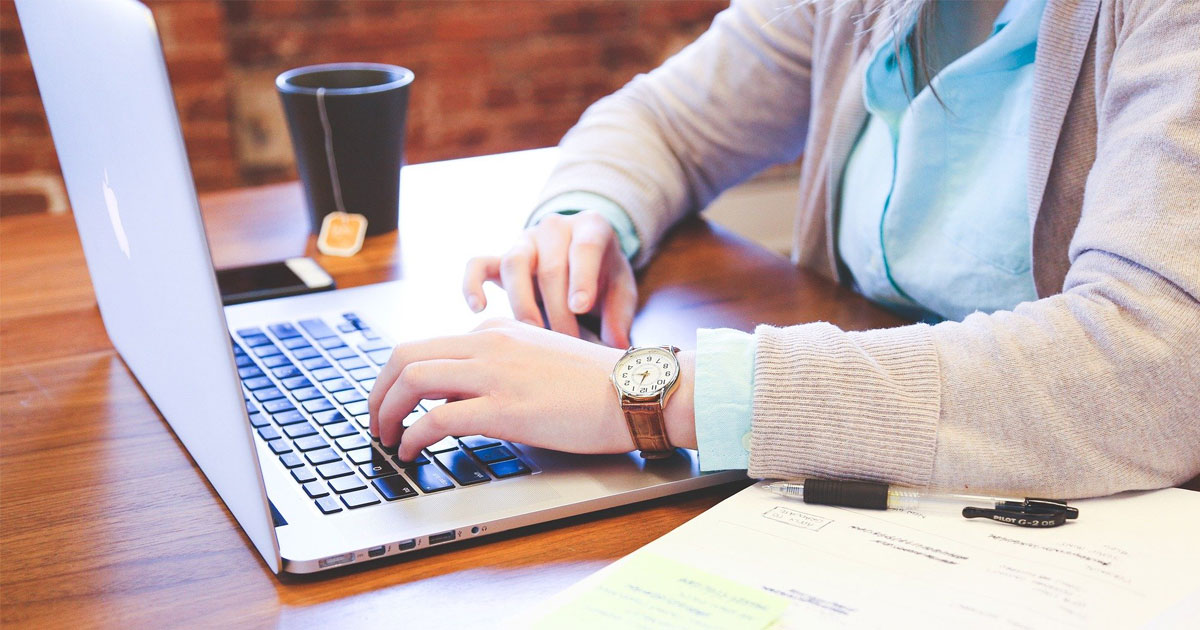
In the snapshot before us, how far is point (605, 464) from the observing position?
0.64 meters

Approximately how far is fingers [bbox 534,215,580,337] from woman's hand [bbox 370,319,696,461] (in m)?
0.16

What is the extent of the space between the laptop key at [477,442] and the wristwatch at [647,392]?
9 cm

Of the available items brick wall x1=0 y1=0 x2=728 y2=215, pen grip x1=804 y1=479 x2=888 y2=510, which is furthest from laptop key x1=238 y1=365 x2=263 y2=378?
brick wall x1=0 y1=0 x2=728 y2=215

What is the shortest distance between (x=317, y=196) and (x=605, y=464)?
573 mm

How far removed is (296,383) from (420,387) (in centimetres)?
17

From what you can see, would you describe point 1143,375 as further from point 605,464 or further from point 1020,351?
point 605,464

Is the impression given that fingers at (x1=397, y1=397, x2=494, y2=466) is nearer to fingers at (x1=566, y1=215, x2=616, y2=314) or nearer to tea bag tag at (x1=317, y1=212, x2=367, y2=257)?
fingers at (x1=566, y1=215, x2=616, y2=314)

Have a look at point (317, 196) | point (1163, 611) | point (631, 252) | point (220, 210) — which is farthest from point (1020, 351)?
point (220, 210)

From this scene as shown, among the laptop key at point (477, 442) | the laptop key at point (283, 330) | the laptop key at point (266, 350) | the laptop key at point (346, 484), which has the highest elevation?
the laptop key at point (283, 330)

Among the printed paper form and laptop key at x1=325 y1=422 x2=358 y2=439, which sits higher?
laptop key at x1=325 y1=422 x2=358 y2=439

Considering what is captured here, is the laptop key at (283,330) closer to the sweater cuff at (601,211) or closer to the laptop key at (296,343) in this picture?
the laptop key at (296,343)

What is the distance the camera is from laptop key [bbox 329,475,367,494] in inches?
23.5

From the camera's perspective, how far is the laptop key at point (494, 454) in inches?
25.0

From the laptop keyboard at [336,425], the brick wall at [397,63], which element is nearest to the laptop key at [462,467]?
the laptop keyboard at [336,425]
